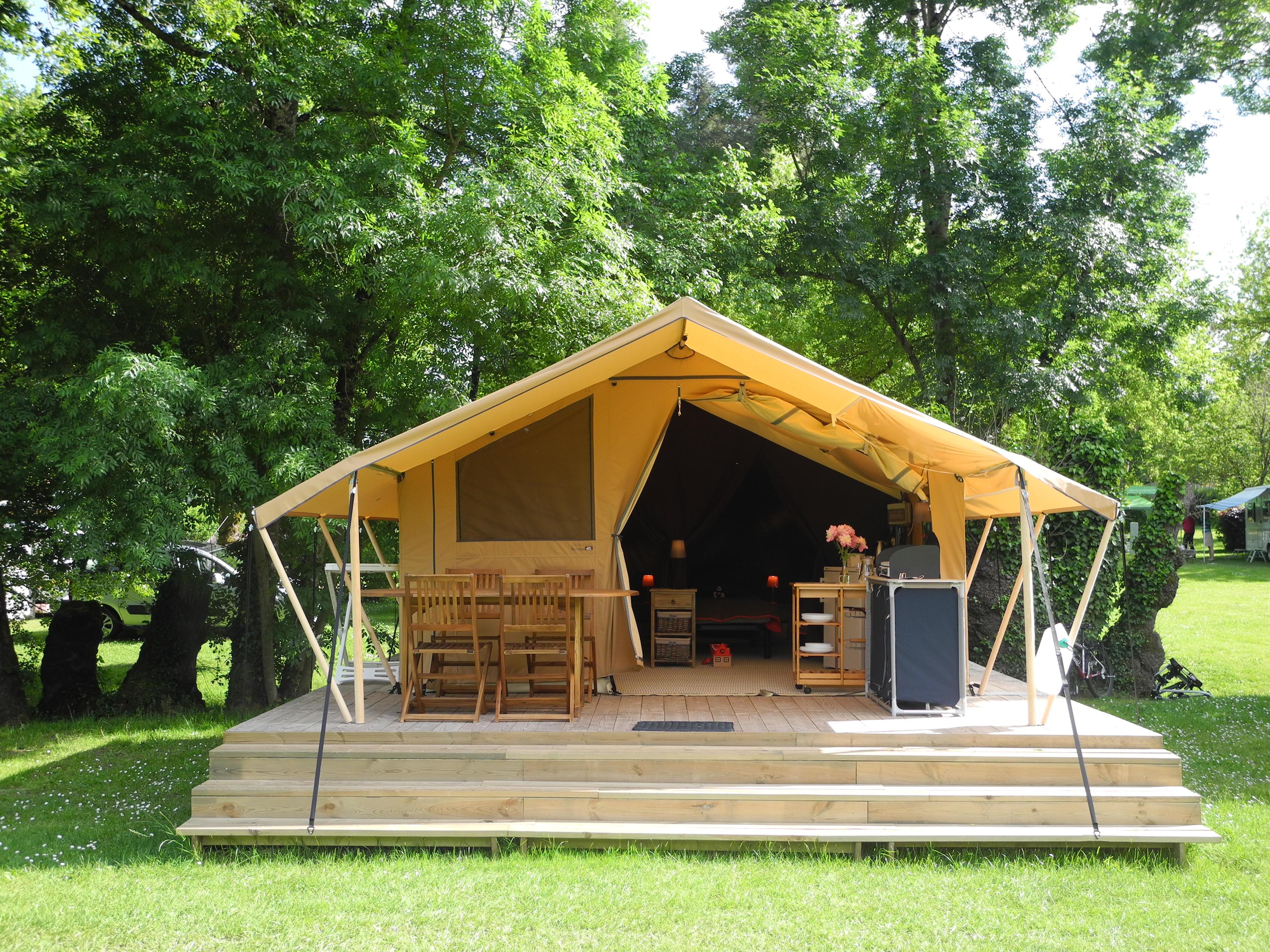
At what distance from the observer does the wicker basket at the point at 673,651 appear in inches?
285

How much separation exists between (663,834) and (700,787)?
12.5 inches

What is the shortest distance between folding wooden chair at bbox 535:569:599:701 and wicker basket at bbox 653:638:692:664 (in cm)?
97

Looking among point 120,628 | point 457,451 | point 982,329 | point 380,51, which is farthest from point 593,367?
point 120,628

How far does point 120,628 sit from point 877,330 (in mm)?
→ 11057

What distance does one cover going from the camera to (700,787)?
4.63 m

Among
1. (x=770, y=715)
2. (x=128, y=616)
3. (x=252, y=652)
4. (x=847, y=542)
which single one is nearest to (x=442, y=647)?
(x=770, y=715)

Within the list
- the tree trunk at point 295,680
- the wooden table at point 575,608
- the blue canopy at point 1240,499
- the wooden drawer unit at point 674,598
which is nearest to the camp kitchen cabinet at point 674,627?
the wooden drawer unit at point 674,598

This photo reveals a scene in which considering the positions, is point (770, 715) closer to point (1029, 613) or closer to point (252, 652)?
point (1029, 613)

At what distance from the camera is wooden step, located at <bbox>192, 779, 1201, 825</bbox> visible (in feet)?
14.7

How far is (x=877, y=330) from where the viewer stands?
1334 cm

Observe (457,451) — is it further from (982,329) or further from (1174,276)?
(1174,276)

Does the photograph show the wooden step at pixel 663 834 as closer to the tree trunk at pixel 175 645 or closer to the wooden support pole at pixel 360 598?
the wooden support pole at pixel 360 598

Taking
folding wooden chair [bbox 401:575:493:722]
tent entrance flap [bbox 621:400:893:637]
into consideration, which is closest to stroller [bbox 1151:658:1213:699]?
tent entrance flap [bbox 621:400:893:637]

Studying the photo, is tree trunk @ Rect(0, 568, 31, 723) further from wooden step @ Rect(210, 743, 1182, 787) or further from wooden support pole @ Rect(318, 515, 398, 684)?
wooden step @ Rect(210, 743, 1182, 787)
